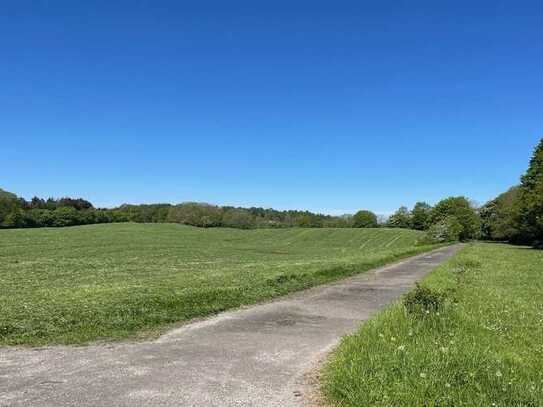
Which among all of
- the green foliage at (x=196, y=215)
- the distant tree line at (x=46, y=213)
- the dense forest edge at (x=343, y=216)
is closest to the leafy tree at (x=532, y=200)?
the dense forest edge at (x=343, y=216)

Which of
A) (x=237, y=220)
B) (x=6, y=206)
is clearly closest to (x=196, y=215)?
(x=237, y=220)

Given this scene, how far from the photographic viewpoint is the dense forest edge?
60.8 m

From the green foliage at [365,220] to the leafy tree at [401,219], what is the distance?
20.7ft

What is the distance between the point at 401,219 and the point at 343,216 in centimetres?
2088

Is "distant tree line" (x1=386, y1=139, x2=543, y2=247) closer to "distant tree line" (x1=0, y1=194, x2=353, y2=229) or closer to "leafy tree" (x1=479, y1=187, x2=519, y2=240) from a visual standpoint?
"leafy tree" (x1=479, y1=187, x2=519, y2=240)

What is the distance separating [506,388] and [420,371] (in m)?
0.88

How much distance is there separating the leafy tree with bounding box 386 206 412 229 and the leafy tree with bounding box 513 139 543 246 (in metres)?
85.8

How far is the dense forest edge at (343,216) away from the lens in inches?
2394

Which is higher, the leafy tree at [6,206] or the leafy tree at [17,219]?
the leafy tree at [6,206]

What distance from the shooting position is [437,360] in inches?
223

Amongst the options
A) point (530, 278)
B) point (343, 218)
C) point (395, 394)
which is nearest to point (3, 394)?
point (395, 394)

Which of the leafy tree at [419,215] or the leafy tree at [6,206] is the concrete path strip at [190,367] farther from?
the leafy tree at [419,215]

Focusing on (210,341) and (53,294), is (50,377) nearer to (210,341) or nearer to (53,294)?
(210,341)

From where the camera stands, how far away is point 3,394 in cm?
521
